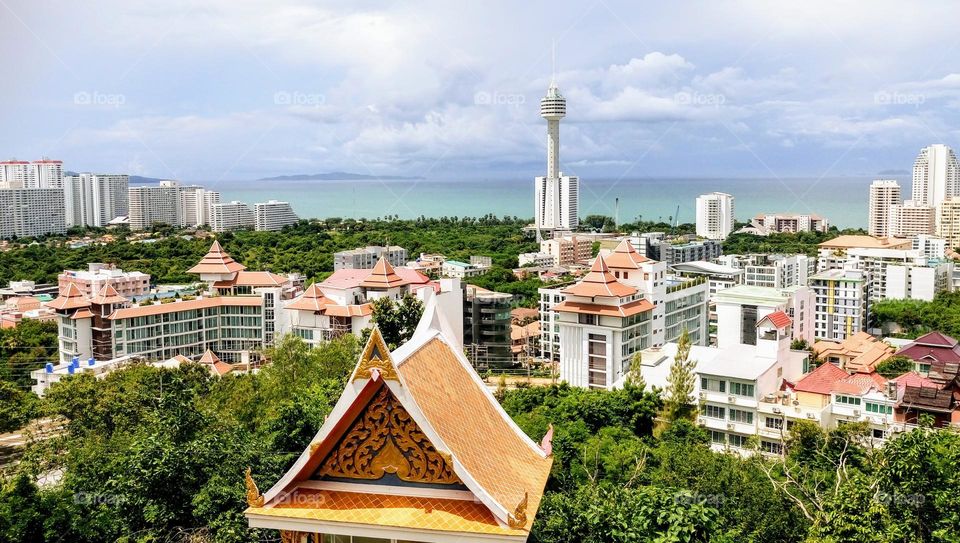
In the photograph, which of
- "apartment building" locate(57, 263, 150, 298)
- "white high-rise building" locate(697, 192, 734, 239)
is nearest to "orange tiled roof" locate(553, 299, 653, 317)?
"apartment building" locate(57, 263, 150, 298)

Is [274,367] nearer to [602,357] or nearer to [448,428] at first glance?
[602,357]

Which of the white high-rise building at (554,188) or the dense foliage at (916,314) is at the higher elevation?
the white high-rise building at (554,188)

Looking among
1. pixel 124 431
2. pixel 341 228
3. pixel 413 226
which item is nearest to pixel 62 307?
pixel 124 431

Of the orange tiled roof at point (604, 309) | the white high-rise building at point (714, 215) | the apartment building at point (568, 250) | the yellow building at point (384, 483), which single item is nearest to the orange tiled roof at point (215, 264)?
the orange tiled roof at point (604, 309)

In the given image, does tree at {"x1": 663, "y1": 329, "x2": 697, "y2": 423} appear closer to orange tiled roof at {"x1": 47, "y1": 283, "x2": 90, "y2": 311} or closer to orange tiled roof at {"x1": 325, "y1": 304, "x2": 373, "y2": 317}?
orange tiled roof at {"x1": 325, "y1": 304, "x2": 373, "y2": 317}

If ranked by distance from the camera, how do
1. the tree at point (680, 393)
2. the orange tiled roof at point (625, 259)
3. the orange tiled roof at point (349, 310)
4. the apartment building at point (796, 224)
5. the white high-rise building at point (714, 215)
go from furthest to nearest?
the white high-rise building at point (714, 215)
the apartment building at point (796, 224)
the orange tiled roof at point (349, 310)
the orange tiled roof at point (625, 259)
the tree at point (680, 393)

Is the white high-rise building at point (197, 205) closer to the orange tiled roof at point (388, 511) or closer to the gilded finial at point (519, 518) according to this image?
the orange tiled roof at point (388, 511)
